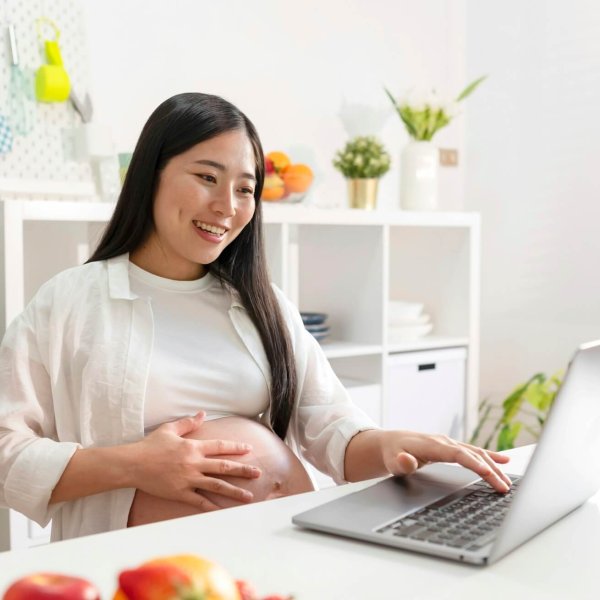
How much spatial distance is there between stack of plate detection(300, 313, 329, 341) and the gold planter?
0.38 m

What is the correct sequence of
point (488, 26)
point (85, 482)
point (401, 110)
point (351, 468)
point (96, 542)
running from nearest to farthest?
point (96, 542) → point (85, 482) → point (351, 468) → point (401, 110) → point (488, 26)

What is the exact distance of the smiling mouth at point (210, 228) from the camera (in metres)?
1.57

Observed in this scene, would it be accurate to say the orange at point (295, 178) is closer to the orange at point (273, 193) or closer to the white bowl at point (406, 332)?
the orange at point (273, 193)

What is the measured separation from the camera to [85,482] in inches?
53.9

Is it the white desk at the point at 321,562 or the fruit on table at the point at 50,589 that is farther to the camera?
the white desk at the point at 321,562

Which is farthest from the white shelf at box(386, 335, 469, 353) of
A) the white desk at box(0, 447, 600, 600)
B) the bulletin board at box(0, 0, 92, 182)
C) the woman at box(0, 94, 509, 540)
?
the white desk at box(0, 447, 600, 600)

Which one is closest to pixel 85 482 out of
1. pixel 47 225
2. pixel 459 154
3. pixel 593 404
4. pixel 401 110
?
pixel 593 404

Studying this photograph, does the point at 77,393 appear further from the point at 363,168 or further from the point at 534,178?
the point at 534,178

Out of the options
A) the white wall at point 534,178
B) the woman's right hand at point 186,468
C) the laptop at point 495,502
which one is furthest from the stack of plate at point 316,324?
the laptop at point 495,502

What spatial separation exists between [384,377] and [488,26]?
1.67 m

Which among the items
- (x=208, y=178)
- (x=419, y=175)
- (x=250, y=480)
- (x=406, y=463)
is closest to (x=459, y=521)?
(x=406, y=463)

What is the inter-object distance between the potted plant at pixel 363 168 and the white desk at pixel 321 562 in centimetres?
204

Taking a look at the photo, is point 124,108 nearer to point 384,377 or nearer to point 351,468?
point 384,377

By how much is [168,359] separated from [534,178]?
2.43m
